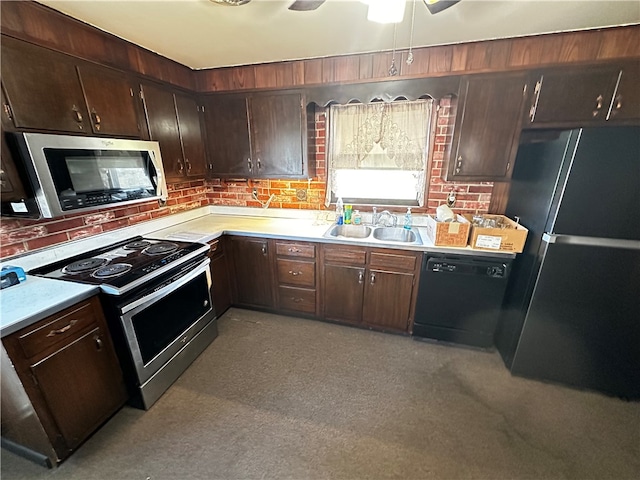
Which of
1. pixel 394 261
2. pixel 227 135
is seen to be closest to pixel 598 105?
pixel 394 261

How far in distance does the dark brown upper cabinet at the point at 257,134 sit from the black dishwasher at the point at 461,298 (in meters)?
1.47

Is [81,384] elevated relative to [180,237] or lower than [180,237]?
lower

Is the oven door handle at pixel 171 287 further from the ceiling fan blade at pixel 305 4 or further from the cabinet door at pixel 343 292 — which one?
the ceiling fan blade at pixel 305 4

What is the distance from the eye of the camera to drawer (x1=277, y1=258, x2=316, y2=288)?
2428mm

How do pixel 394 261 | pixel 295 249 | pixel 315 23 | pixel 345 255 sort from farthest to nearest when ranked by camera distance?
pixel 295 249, pixel 345 255, pixel 394 261, pixel 315 23

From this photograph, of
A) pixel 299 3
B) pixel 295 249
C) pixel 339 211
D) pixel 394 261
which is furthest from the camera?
pixel 339 211

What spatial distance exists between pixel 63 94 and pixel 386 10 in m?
1.83

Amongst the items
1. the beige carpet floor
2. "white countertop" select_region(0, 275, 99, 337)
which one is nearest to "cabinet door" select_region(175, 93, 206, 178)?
"white countertop" select_region(0, 275, 99, 337)

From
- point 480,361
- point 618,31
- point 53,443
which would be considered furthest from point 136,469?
point 618,31

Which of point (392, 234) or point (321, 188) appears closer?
point (392, 234)

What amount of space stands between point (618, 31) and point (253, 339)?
3395mm

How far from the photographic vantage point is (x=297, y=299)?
256 cm

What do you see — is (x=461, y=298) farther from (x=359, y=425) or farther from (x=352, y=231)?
(x=359, y=425)

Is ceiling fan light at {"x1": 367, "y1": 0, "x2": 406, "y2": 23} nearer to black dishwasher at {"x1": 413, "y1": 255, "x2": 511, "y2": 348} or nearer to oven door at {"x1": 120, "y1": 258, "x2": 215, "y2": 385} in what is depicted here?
black dishwasher at {"x1": 413, "y1": 255, "x2": 511, "y2": 348}
